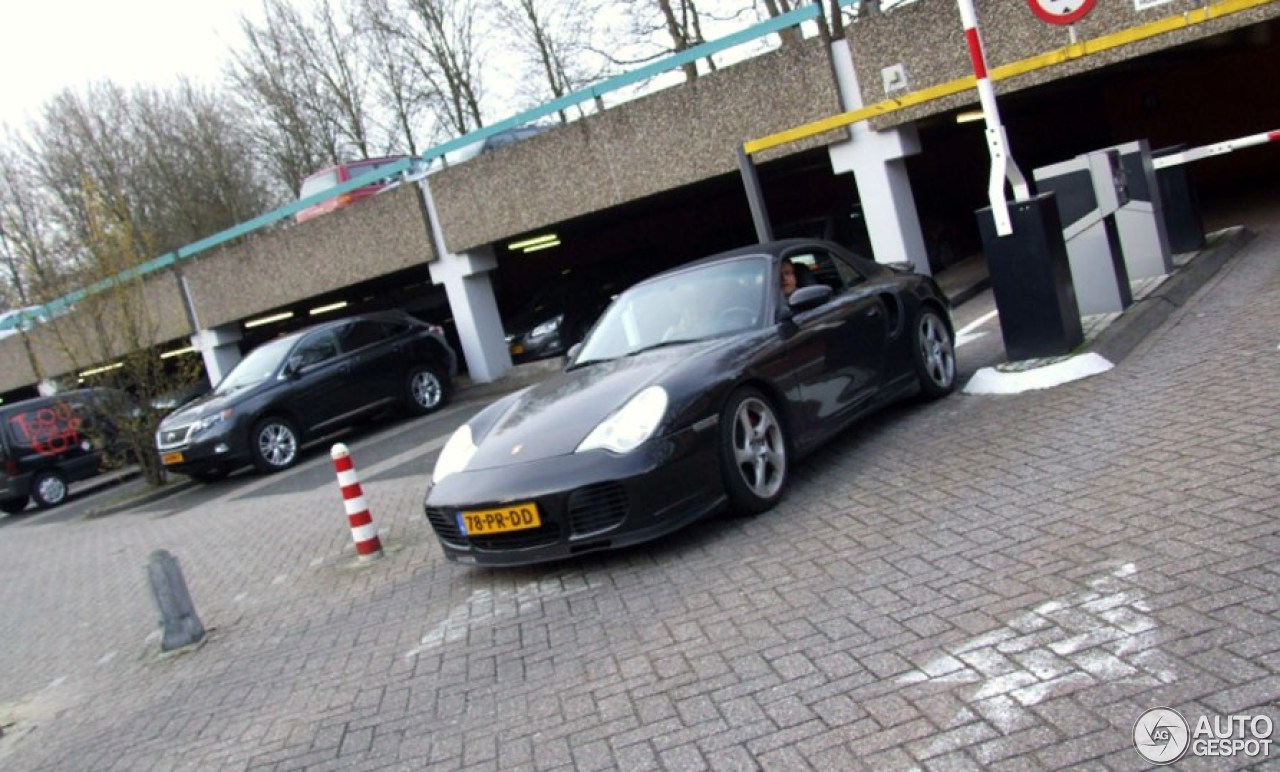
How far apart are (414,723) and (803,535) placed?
2.10m

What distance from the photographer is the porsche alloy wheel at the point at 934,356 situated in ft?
23.6

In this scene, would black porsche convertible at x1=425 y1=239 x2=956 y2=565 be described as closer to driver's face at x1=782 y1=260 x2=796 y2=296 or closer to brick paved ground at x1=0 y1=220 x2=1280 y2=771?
driver's face at x1=782 y1=260 x2=796 y2=296

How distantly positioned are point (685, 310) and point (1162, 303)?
13.9 feet

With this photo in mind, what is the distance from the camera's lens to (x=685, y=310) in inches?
258

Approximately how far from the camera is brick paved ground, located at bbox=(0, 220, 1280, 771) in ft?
10.4

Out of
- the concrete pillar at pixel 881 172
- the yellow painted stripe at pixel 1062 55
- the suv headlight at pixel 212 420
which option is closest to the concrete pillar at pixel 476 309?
the suv headlight at pixel 212 420

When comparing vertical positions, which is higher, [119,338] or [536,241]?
[119,338]

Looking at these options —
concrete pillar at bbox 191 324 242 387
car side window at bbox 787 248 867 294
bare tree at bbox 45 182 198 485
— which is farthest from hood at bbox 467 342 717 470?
concrete pillar at bbox 191 324 242 387

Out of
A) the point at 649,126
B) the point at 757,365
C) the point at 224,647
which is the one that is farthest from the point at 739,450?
the point at 649,126

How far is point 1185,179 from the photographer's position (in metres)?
10.6

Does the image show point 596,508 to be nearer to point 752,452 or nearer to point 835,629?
point 752,452

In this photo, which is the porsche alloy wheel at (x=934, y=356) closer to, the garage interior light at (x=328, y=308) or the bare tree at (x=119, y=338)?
the bare tree at (x=119, y=338)

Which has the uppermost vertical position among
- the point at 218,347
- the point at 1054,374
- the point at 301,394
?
the point at 218,347

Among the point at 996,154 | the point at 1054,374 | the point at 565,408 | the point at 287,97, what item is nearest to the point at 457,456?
the point at 565,408
